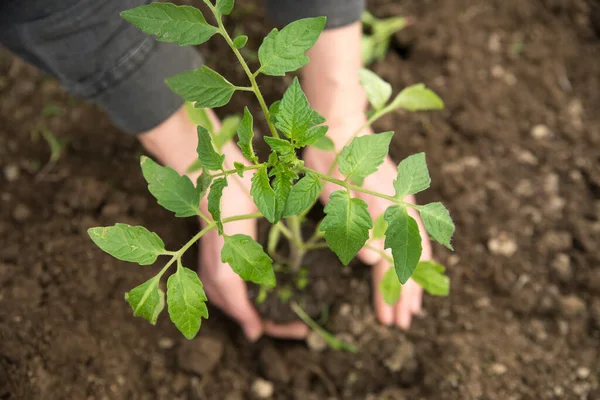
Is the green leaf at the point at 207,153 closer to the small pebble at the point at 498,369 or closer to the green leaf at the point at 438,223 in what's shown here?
the green leaf at the point at 438,223

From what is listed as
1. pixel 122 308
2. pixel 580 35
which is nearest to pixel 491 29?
pixel 580 35

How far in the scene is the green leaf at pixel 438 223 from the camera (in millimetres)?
916

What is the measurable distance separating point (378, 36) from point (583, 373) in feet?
3.91

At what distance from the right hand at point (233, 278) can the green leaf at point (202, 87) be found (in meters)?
0.58

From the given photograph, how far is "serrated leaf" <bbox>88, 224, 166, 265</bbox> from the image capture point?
933 mm

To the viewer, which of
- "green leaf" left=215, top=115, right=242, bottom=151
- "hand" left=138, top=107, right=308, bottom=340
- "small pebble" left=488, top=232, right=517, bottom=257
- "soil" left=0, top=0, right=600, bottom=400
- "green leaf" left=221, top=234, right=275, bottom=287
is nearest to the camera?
"green leaf" left=221, top=234, right=275, bottom=287

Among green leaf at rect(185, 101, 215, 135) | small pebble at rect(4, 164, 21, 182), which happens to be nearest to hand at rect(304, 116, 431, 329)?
green leaf at rect(185, 101, 215, 135)

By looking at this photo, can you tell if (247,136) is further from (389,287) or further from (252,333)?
(252,333)

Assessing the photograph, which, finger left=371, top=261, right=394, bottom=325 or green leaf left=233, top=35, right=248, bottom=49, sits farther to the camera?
finger left=371, top=261, right=394, bottom=325

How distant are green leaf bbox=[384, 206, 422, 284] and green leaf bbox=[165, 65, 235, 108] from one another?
0.33 meters

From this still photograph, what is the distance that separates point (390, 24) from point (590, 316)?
1.10 meters

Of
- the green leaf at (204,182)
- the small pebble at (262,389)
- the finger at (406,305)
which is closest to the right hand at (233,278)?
the small pebble at (262,389)

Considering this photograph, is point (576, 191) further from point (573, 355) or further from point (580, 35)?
point (580, 35)

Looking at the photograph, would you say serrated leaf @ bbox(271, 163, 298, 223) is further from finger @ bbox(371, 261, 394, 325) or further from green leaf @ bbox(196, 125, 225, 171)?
finger @ bbox(371, 261, 394, 325)
